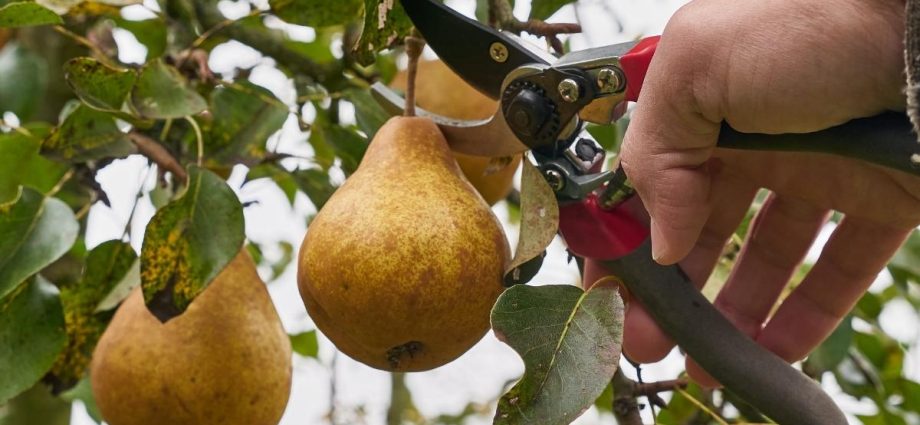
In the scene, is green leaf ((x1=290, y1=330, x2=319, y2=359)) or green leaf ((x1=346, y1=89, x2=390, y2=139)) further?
green leaf ((x1=290, y1=330, x2=319, y2=359))

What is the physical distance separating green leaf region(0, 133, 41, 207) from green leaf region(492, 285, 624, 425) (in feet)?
2.41

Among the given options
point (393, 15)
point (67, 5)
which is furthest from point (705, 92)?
point (67, 5)

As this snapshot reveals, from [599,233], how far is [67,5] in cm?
64

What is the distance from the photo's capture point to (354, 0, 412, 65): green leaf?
3.20 ft

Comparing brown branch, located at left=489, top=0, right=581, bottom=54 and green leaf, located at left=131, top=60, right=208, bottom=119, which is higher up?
brown branch, located at left=489, top=0, right=581, bottom=54

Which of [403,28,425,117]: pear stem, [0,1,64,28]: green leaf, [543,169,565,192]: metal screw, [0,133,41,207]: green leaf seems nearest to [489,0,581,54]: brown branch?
[403,28,425,117]: pear stem

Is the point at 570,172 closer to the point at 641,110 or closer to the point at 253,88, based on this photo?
the point at 641,110

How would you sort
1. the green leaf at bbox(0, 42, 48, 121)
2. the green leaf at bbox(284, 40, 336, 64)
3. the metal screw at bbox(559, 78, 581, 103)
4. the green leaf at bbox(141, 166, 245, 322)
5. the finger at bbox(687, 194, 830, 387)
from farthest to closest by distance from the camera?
the green leaf at bbox(284, 40, 336, 64)
the green leaf at bbox(0, 42, 48, 121)
the finger at bbox(687, 194, 830, 387)
the green leaf at bbox(141, 166, 245, 322)
the metal screw at bbox(559, 78, 581, 103)

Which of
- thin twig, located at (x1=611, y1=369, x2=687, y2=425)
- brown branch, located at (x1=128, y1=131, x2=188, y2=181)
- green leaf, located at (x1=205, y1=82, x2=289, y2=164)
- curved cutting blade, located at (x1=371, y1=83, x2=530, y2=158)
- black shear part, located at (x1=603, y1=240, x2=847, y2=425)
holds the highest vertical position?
curved cutting blade, located at (x1=371, y1=83, x2=530, y2=158)

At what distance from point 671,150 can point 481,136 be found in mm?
258

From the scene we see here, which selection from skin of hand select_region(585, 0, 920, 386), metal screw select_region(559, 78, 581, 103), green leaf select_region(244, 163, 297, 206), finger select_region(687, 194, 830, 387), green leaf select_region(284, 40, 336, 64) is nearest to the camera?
skin of hand select_region(585, 0, 920, 386)

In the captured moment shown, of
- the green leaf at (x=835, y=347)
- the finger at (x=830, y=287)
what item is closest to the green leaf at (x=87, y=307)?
the finger at (x=830, y=287)

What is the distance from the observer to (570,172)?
3.18 ft

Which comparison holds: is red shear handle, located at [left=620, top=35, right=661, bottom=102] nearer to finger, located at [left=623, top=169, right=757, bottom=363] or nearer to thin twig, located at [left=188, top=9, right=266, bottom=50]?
finger, located at [left=623, top=169, right=757, bottom=363]
